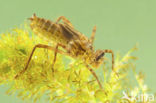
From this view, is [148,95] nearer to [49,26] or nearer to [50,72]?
[50,72]

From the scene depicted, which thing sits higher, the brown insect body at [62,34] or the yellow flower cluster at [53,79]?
the brown insect body at [62,34]

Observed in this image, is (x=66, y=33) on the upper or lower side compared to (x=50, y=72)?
upper

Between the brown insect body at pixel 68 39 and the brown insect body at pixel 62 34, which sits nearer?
the brown insect body at pixel 68 39

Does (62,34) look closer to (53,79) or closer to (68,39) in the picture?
(68,39)

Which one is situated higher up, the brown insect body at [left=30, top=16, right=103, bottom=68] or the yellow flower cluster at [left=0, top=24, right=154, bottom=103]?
the brown insect body at [left=30, top=16, right=103, bottom=68]

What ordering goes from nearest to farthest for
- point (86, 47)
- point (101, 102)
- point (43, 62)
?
1. point (101, 102)
2. point (43, 62)
3. point (86, 47)

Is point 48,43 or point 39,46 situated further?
point 48,43

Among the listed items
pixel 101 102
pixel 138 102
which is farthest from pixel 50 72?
pixel 138 102

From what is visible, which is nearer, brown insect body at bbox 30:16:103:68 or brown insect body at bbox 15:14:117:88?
brown insect body at bbox 15:14:117:88
